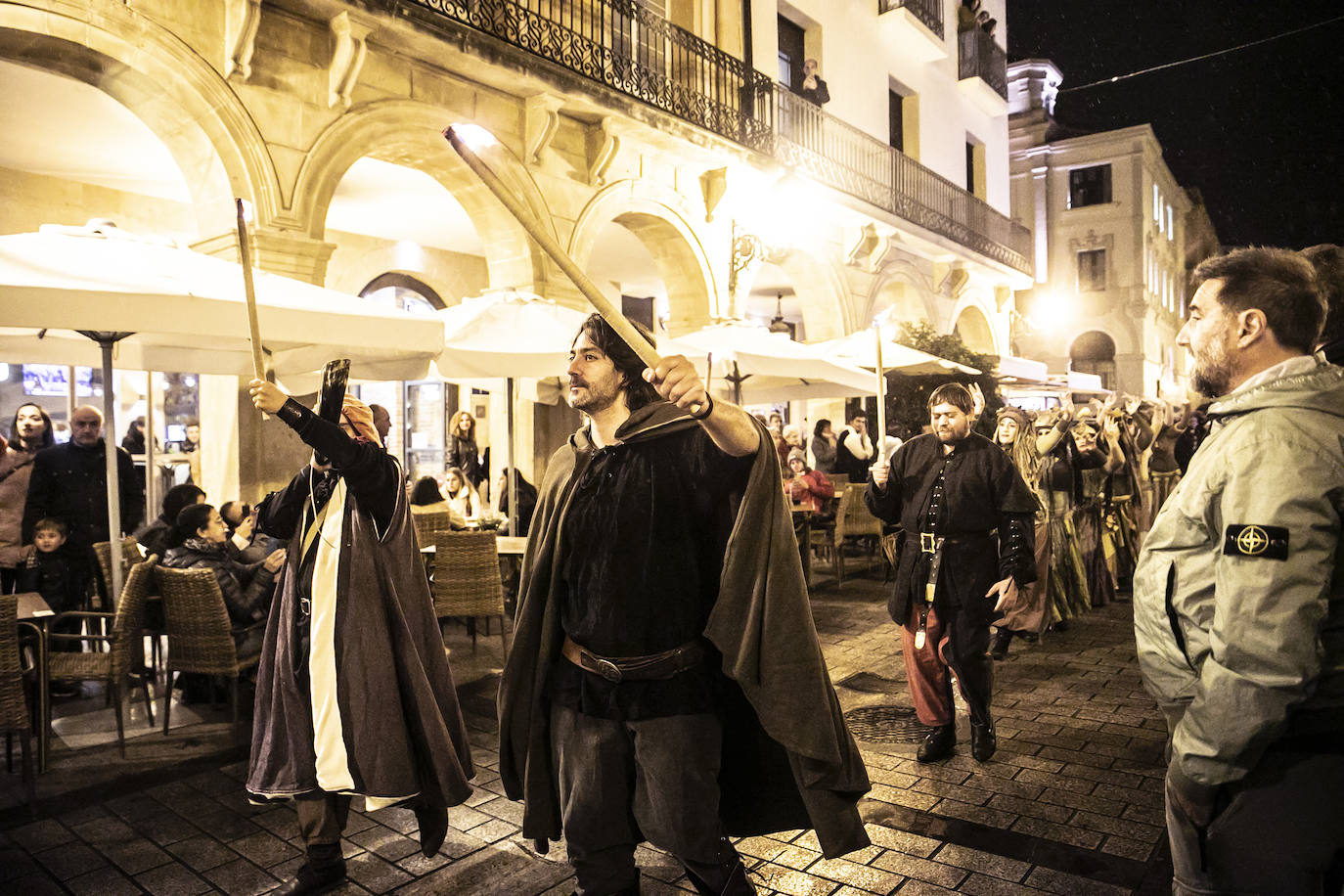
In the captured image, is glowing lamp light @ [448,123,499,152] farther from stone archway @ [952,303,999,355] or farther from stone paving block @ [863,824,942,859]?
stone archway @ [952,303,999,355]

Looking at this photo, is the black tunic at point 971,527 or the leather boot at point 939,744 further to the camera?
the leather boot at point 939,744

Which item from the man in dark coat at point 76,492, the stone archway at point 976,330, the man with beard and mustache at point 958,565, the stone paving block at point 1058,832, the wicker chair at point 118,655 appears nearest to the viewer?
the stone paving block at point 1058,832

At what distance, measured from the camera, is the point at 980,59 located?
2262 centimetres

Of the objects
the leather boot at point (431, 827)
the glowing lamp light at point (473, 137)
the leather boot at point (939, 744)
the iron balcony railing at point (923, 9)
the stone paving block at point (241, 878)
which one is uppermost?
the iron balcony railing at point (923, 9)

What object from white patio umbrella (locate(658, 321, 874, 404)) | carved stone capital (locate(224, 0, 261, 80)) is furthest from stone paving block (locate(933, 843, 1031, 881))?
carved stone capital (locate(224, 0, 261, 80))

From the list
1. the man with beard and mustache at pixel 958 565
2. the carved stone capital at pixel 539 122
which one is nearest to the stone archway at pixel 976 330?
the carved stone capital at pixel 539 122

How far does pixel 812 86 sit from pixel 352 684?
14769 millimetres

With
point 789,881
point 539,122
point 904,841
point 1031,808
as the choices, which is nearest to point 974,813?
Result: point 1031,808

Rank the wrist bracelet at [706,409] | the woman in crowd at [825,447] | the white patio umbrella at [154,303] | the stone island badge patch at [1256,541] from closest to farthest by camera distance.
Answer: the stone island badge patch at [1256,541] → the wrist bracelet at [706,409] → the white patio umbrella at [154,303] → the woman in crowd at [825,447]

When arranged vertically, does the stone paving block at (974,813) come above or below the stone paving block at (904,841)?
below

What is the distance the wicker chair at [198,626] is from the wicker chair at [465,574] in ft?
5.18

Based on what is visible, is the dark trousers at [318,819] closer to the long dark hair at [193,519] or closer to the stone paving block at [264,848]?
the stone paving block at [264,848]

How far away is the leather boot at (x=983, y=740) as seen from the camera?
16.0ft

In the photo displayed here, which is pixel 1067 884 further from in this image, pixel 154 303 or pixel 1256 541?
pixel 154 303
